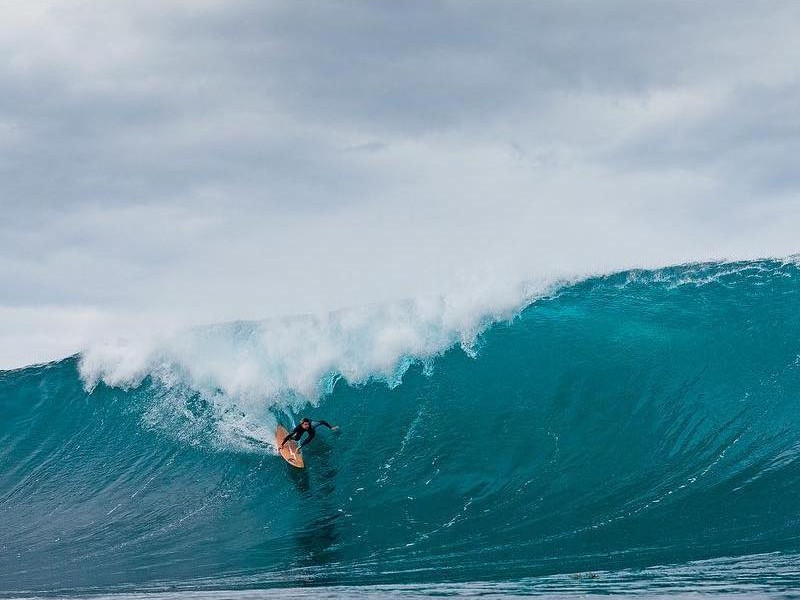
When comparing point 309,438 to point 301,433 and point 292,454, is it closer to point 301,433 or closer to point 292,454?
point 301,433

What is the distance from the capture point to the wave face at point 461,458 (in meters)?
11.4

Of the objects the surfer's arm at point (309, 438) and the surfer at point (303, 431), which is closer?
the surfer at point (303, 431)

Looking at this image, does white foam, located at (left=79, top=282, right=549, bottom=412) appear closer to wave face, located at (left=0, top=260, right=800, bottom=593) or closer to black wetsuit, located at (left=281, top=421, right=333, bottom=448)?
wave face, located at (left=0, top=260, right=800, bottom=593)

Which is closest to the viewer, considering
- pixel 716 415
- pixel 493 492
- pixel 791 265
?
pixel 493 492

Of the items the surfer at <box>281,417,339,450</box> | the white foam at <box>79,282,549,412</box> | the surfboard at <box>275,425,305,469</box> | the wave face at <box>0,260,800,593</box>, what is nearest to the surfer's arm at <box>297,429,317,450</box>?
the surfer at <box>281,417,339,450</box>

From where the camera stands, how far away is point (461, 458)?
50.5ft

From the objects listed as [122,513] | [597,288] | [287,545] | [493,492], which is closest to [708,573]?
[493,492]

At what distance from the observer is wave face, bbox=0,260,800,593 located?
37.5ft

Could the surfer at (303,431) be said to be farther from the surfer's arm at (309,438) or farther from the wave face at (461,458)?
the wave face at (461,458)

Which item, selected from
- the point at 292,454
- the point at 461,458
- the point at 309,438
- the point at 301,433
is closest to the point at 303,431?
the point at 301,433

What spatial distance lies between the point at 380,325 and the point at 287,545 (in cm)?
963

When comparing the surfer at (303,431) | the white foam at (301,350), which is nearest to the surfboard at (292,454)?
the surfer at (303,431)

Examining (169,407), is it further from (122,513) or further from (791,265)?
(791,265)

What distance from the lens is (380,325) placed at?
70.9ft
